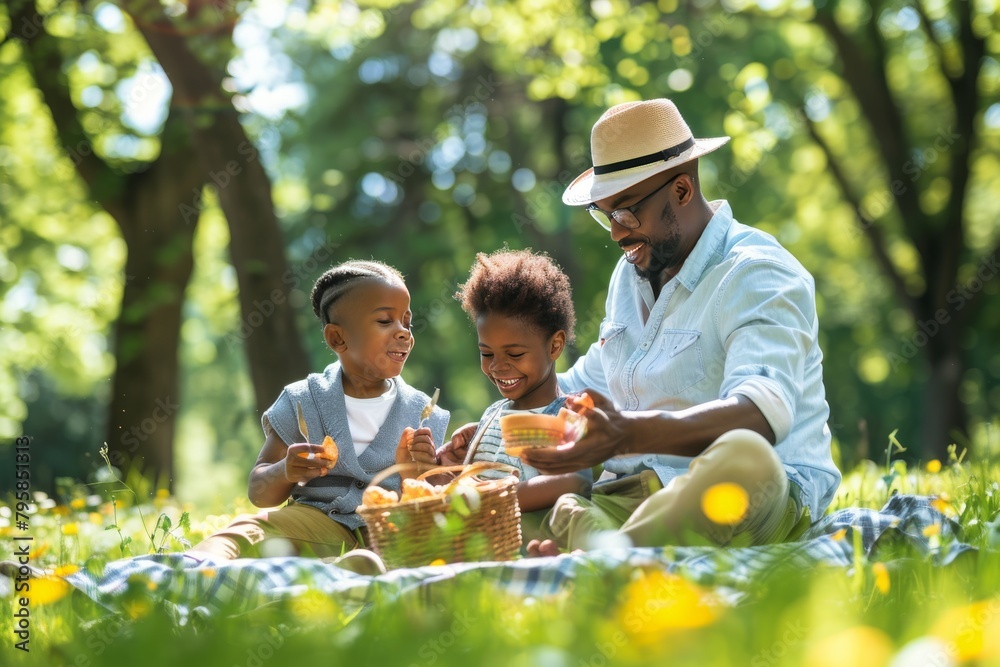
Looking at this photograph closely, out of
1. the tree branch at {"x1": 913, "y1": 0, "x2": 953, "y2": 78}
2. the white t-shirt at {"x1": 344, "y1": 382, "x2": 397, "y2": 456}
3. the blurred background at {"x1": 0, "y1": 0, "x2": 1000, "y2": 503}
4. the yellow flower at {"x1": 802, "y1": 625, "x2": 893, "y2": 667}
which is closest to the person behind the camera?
the yellow flower at {"x1": 802, "y1": 625, "x2": 893, "y2": 667}

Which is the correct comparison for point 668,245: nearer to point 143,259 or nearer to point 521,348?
point 521,348

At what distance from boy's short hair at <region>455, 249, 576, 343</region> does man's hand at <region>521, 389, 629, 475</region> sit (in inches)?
38.3

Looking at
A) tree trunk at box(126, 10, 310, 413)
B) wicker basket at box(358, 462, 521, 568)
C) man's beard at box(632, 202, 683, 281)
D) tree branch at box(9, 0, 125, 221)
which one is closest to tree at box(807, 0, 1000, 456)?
tree trunk at box(126, 10, 310, 413)

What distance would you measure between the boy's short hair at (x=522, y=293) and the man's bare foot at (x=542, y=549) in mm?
947

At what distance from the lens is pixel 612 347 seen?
4246 millimetres

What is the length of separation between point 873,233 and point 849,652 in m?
13.5

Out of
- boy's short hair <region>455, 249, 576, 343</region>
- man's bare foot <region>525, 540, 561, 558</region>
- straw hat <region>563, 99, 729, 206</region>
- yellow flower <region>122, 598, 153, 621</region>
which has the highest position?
straw hat <region>563, 99, 729, 206</region>

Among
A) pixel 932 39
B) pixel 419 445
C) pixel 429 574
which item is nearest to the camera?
pixel 429 574

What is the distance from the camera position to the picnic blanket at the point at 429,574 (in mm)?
2566

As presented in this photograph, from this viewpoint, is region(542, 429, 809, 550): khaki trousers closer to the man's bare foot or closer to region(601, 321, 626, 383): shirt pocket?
the man's bare foot

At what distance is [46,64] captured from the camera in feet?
30.4

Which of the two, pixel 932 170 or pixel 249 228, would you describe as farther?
pixel 932 170

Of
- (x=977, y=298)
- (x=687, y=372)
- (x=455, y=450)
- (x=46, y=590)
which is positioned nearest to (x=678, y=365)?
(x=687, y=372)

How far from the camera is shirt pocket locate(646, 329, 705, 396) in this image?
372 centimetres
